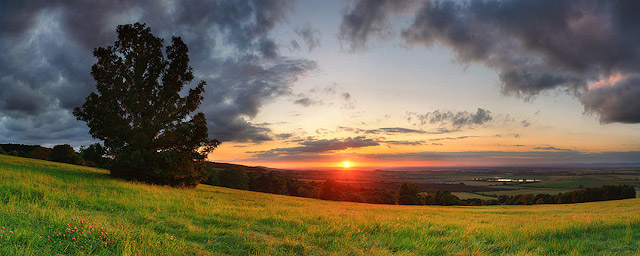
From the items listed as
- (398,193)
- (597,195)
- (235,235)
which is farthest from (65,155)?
(597,195)

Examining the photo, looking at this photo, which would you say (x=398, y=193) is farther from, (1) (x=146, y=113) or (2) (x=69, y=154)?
(2) (x=69, y=154)

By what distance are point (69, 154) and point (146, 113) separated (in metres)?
62.6

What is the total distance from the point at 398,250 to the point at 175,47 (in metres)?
28.0

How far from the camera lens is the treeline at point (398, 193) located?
74875 millimetres

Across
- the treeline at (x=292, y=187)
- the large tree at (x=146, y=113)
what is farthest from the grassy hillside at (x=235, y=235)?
the treeline at (x=292, y=187)

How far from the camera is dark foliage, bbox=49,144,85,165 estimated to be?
69.3 m

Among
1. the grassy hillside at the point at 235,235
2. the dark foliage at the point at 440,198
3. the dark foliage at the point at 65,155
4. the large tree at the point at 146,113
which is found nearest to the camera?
the grassy hillside at the point at 235,235

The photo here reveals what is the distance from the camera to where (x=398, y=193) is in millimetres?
77375

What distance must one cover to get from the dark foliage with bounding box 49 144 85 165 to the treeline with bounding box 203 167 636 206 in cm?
2992

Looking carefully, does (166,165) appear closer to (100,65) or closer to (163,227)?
(100,65)

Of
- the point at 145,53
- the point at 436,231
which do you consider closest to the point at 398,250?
the point at 436,231

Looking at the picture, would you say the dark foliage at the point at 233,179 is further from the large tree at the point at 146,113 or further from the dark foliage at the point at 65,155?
the large tree at the point at 146,113

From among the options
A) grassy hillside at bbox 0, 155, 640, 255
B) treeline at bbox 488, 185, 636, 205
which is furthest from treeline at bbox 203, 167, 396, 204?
grassy hillside at bbox 0, 155, 640, 255

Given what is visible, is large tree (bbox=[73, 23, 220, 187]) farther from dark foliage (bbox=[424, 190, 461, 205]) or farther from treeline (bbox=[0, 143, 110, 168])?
dark foliage (bbox=[424, 190, 461, 205])
